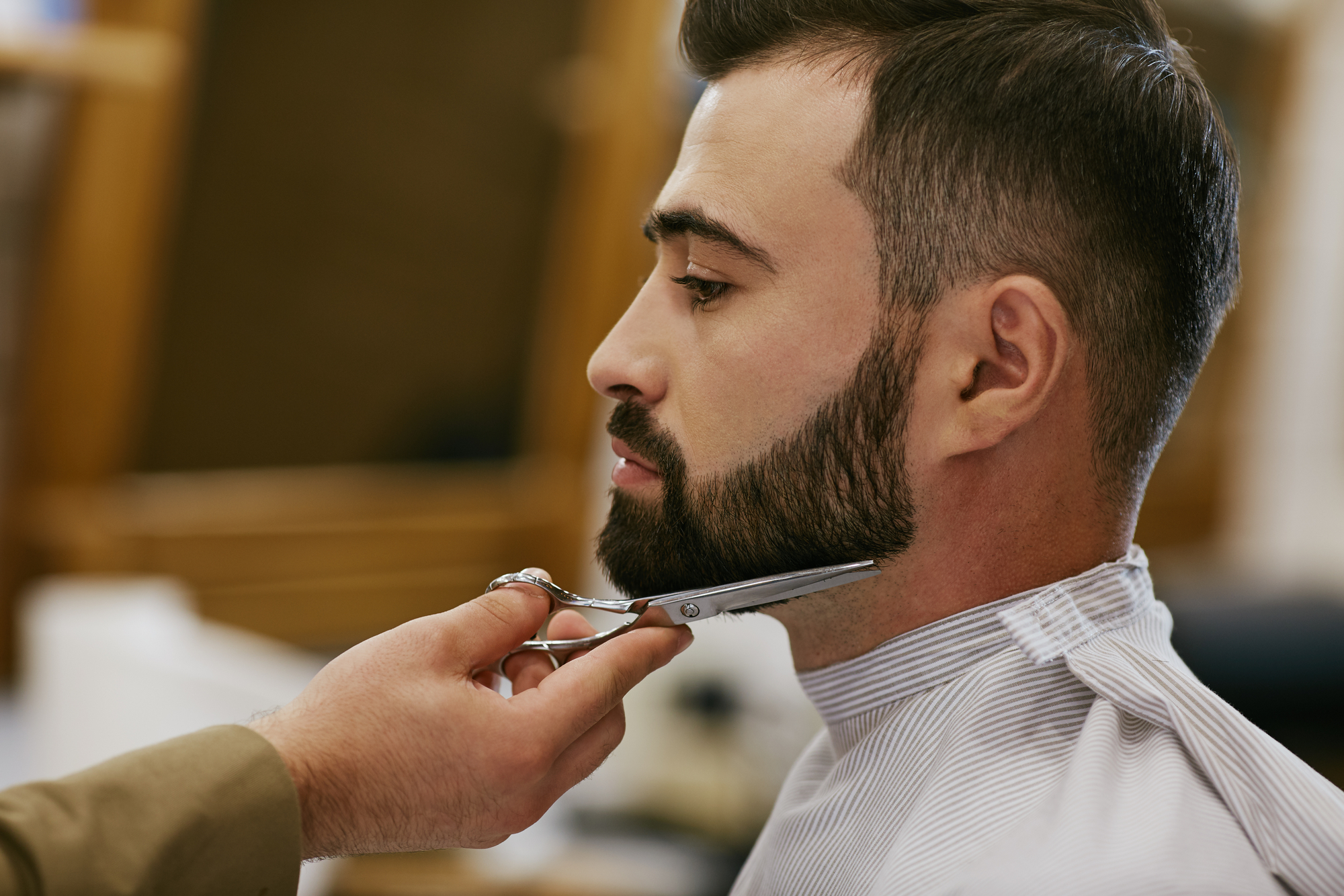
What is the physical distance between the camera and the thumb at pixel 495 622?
1097mm

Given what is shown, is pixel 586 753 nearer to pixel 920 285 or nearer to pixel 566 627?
pixel 566 627

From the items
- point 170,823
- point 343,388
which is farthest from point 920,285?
point 343,388

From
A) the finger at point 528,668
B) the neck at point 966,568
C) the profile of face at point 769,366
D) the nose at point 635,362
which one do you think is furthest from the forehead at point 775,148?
the finger at point 528,668

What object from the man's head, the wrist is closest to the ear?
the man's head

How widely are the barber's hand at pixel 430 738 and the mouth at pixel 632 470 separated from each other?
0.62 ft

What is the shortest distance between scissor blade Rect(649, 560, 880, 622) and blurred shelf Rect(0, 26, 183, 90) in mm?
2331

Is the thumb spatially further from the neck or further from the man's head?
the neck

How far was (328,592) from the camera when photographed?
150 inches

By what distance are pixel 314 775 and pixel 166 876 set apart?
132mm

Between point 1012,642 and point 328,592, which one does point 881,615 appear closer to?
point 1012,642

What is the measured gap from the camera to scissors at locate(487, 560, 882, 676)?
1170 millimetres

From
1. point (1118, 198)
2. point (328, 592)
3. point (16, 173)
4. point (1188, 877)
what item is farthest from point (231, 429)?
point (1188, 877)

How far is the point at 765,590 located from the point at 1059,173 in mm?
479

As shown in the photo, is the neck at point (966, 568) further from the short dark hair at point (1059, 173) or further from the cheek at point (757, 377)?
the cheek at point (757, 377)
